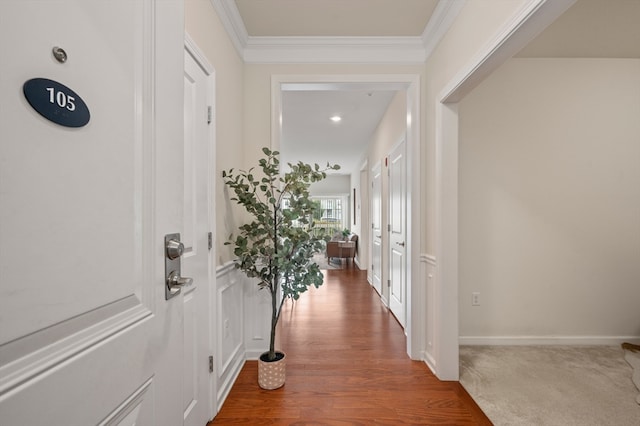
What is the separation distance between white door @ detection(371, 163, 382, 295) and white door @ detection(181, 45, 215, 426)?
3113mm

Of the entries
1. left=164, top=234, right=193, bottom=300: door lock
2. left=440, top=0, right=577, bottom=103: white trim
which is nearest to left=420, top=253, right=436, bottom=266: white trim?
left=440, top=0, right=577, bottom=103: white trim

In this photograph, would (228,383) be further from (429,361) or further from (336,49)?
(336,49)

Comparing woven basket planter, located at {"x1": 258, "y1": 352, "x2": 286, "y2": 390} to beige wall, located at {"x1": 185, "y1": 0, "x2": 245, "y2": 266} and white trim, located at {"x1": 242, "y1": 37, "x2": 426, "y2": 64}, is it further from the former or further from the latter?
white trim, located at {"x1": 242, "y1": 37, "x2": 426, "y2": 64}

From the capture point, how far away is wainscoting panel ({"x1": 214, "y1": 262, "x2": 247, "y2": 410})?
1802 mm

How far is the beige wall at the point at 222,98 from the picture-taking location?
5.20 ft

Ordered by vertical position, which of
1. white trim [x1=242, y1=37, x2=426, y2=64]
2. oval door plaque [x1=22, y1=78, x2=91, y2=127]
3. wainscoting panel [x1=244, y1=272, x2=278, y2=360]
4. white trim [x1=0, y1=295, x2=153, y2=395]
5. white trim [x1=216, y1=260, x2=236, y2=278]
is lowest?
wainscoting panel [x1=244, y1=272, x2=278, y2=360]

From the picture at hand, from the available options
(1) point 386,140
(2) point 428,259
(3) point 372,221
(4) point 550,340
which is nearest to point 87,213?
(2) point 428,259

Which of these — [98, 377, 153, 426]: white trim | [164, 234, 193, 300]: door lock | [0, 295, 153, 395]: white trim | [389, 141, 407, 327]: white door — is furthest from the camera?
[389, 141, 407, 327]: white door

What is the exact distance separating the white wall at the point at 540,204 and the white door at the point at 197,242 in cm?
213

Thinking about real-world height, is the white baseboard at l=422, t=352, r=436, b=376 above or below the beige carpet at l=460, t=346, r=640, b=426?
above

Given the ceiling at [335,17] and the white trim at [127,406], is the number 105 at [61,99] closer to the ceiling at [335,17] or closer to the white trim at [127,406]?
the white trim at [127,406]

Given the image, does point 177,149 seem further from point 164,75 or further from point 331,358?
point 331,358

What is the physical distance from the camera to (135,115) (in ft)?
1.85

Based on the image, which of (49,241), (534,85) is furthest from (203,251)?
(534,85)
